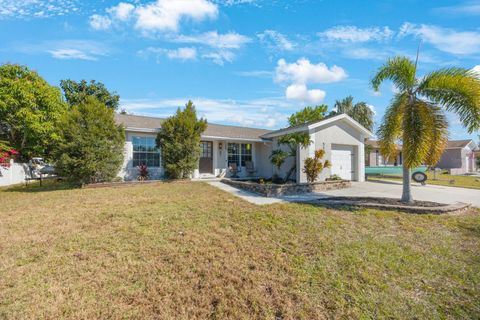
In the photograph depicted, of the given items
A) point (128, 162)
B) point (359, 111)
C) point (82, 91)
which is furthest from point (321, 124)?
point (82, 91)

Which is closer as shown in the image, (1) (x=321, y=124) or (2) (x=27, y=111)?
(1) (x=321, y=124)

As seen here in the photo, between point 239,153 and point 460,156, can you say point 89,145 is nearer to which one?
point 239,153

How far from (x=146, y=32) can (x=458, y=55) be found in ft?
42.2

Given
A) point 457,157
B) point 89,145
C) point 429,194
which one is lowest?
point 429,194

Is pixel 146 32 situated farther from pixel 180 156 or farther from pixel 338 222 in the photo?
pixel 338 222

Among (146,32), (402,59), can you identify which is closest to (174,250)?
(402,59)

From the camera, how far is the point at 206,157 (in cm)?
1570

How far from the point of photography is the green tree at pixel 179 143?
1284cm

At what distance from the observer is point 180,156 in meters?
13.0

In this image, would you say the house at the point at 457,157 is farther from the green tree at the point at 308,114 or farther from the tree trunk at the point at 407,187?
the tree trunk at the point at 407,187

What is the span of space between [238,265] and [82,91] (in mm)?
32931

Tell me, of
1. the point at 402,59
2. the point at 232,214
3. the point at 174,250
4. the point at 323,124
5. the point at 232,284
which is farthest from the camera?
the point at 323,124

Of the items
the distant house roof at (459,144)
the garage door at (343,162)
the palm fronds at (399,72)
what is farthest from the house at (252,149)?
the distant house roof at (459,144)

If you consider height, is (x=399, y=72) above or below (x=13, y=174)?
above
